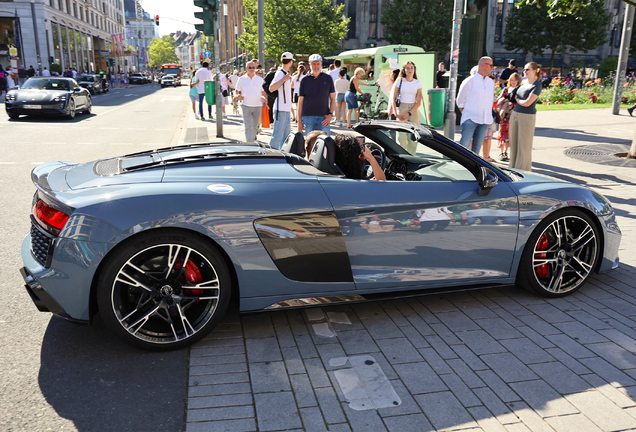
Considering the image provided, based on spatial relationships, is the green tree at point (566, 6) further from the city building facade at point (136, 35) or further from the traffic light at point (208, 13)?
the city building facade at point (136, 35)

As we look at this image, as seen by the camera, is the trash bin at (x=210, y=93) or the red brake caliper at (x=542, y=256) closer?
the red brake caliper at (x=542, y=256)

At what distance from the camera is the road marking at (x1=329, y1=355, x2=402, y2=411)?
278 cm

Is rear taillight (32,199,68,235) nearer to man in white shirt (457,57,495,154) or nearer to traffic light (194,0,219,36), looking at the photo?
man in white shirt (457,57,495,154)

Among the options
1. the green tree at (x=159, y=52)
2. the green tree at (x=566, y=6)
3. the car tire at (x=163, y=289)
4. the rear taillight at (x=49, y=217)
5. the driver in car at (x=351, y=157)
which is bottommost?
the car tire at (x=163, y=289)

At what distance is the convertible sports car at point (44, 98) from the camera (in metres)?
17.6

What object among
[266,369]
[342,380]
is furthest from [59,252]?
[342,380]

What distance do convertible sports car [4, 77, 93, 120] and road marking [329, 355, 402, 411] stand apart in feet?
58.1

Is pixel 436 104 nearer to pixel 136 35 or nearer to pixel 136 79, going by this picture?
pixel 136 79

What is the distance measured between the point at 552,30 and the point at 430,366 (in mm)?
55685

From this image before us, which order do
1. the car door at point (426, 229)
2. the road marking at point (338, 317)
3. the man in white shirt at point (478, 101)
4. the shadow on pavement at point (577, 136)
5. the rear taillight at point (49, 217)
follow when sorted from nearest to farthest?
the rear taillight at point (49, 217) → the car door at point (426, 229) → the road marking at point (338, 317) → the man in white shirt at point (478, 101) → the shadow on pavement at point (577, 136)

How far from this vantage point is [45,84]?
19250mm

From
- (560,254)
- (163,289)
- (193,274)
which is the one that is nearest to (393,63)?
(560,254)

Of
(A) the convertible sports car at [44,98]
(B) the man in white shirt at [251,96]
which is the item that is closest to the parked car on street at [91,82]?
(A) the convertible sports car at [44,98]

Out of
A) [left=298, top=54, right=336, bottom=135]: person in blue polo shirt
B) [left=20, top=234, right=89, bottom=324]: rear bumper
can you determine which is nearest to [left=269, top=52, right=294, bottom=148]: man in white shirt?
[left=298, top=54, right=336, bottom=135]: person in blue polo shirt
